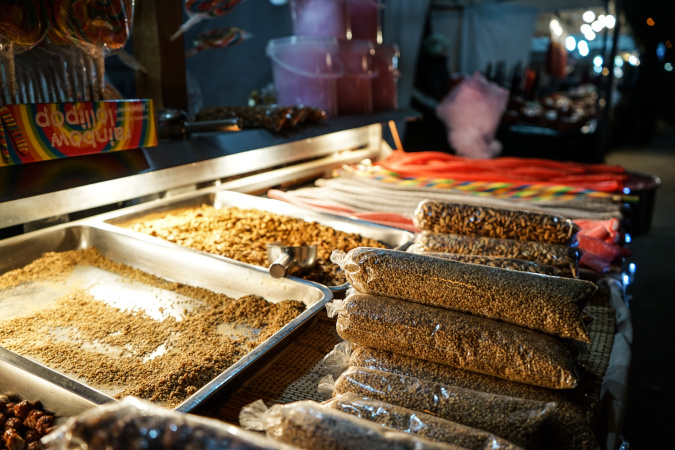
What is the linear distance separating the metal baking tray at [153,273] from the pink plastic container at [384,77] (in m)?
1.99

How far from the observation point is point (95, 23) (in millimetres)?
1282

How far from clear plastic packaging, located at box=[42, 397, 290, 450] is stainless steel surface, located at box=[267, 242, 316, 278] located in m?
0.84

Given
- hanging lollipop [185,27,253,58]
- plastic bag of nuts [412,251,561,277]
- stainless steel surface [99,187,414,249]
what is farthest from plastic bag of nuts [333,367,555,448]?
hanging lollipop [185,27,253,58]

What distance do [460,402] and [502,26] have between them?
26.6 feet

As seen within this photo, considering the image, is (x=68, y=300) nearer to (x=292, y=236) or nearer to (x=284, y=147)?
(x=292, y=236)

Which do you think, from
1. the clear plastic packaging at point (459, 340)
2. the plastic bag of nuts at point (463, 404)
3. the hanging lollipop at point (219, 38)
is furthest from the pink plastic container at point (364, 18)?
the plastic bag of nuts at point (463, 404)

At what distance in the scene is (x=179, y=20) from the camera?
202cm

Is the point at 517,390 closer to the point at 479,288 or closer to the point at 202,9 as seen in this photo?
the point at 479,288

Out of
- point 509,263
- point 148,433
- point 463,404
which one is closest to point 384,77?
point 509,263

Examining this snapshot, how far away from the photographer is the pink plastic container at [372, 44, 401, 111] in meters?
3.08

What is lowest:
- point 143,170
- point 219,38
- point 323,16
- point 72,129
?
point 143,170

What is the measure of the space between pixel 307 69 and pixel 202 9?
2.58 ft

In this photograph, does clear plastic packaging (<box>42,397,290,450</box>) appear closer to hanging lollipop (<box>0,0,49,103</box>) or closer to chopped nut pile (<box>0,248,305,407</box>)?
chopped nut pile (<box>0,248,305,407</box>)

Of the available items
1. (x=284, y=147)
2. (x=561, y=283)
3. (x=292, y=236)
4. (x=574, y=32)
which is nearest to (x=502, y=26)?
(x=574, y=32)
